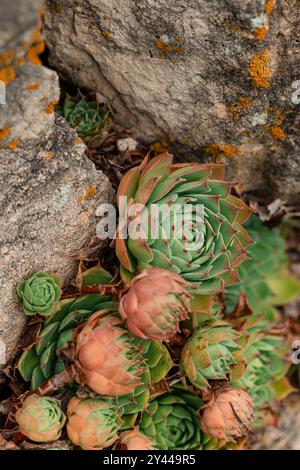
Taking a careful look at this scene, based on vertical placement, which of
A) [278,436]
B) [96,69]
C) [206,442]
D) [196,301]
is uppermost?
[96,69]

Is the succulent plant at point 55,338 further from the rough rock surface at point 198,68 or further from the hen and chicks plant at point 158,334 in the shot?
the rough rock surface at point 198,68

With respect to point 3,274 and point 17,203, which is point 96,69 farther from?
point 3,274

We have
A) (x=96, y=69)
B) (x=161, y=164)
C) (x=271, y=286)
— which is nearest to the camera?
(x=161, y=164)

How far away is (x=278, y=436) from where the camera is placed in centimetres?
333

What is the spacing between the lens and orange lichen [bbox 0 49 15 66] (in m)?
1.92

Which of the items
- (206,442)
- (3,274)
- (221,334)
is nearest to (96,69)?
(3,274)

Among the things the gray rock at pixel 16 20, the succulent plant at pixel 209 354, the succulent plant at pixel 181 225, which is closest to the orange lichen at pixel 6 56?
the gray rock at pixel 16 20

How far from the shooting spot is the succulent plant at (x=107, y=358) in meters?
2.10

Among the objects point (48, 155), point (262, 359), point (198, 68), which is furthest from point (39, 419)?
point (198, 68)

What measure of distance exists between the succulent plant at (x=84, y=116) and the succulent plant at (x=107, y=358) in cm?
89

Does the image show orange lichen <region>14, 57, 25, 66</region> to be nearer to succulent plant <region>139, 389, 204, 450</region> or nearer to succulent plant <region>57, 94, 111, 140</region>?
succulent plant <region>57, 94, 111, 140</region>
